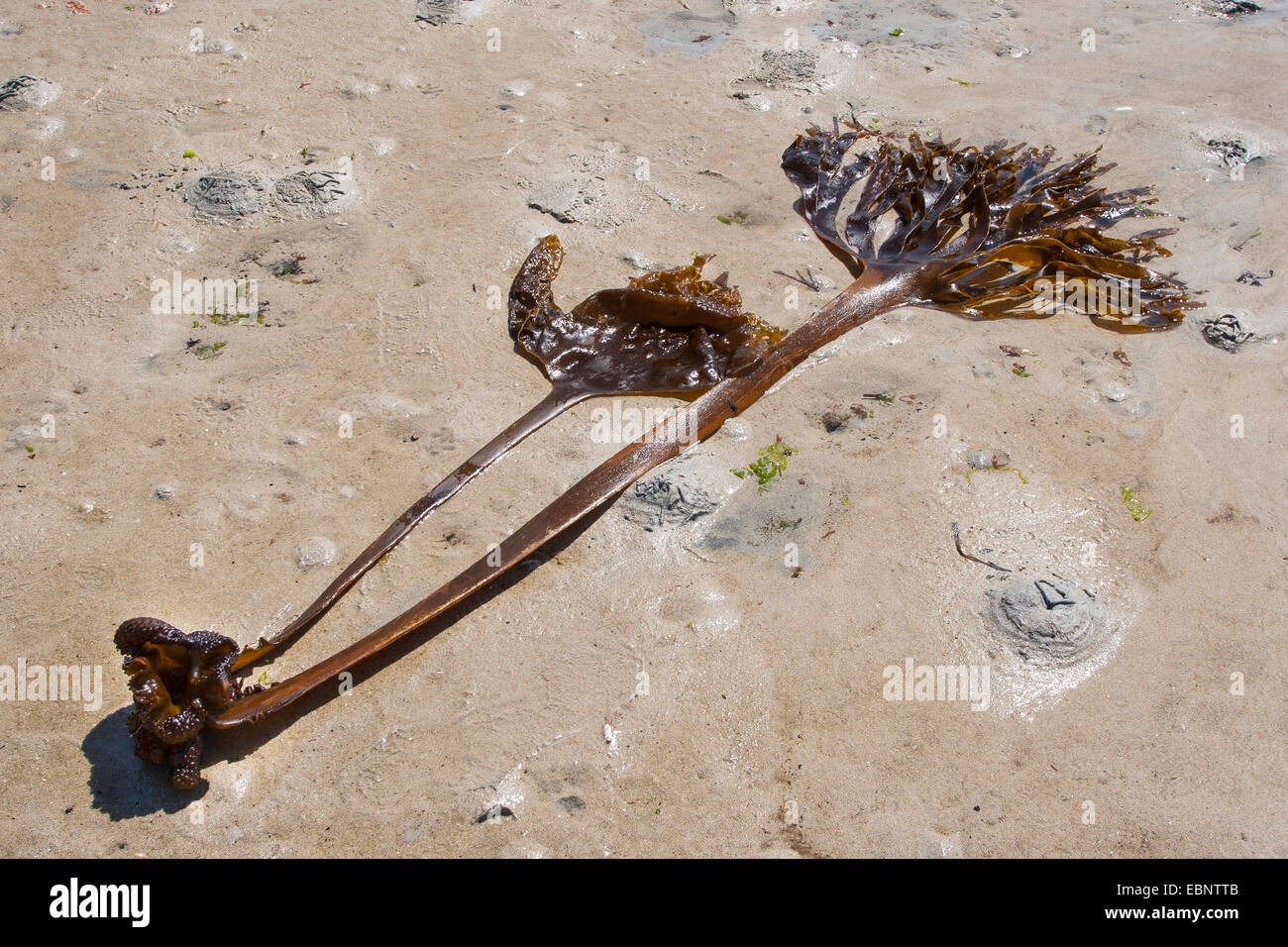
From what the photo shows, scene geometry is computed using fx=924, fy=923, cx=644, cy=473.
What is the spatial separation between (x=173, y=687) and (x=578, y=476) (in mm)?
1545

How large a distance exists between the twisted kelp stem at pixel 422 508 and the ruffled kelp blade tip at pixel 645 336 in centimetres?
15

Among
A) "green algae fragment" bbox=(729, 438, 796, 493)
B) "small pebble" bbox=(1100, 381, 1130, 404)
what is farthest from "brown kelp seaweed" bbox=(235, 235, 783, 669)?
"small pebble" bbox=(1100, 381, 1130, 404)

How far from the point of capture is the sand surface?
266cm

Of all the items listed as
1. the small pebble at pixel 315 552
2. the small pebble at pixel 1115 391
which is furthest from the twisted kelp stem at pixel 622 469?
the small pebble at pixel 1115 391

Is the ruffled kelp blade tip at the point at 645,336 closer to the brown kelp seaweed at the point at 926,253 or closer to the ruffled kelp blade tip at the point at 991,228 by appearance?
the brown kelp seaweed at the point at 926,253

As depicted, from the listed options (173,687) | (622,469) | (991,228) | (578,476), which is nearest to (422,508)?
(578,476)

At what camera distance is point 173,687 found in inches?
104

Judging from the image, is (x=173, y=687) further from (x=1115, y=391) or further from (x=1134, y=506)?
(x=1115, y=391)

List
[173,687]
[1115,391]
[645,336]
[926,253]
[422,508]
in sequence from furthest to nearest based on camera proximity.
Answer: [926,253] → [645,336] → [1115,391] → [422,508] → [173,687]

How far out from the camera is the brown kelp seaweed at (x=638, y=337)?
3.92m

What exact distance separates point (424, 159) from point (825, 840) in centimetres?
418

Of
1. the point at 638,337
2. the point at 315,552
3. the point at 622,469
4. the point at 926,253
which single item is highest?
the point at 926,253
